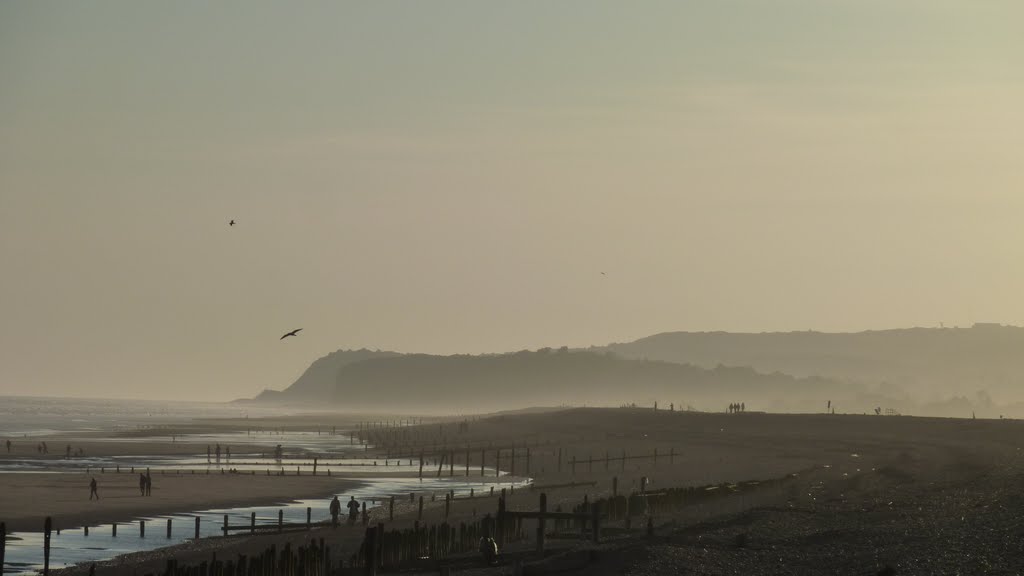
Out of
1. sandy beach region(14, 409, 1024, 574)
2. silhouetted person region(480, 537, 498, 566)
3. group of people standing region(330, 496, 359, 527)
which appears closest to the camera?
sandy beach region(14, 409, 1024, 574)

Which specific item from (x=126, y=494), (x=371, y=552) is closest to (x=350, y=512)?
(x=371, y=552)

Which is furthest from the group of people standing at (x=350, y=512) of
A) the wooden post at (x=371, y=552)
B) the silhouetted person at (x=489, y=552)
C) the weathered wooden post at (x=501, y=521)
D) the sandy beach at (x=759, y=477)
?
the wooden post at (x=371, y=552)

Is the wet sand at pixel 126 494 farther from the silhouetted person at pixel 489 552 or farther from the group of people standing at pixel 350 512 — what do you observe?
the silhouetted person at pixel 489 552

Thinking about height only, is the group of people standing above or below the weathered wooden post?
below

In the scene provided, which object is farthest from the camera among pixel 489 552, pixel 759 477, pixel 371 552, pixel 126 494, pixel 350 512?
pixel 126 494

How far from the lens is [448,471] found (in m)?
86.4

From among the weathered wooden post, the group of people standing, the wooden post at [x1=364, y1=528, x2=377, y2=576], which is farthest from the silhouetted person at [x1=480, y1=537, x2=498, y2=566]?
the group of people standing

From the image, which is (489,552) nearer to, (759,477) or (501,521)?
(501,521)

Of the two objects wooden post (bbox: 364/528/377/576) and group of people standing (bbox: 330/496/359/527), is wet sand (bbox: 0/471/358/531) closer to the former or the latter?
group of people standing (bbox: 330/496/359/527)

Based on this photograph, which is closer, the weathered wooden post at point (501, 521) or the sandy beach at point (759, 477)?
the sandy beach at point (759, 477)

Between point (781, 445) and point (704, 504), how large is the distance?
39437 mm

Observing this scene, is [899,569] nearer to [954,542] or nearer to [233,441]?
[954,542]

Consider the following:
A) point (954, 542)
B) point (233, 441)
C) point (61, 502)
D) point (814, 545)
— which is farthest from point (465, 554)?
point (233, 441)

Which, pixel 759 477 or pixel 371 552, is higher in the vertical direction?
pixel 759 477
